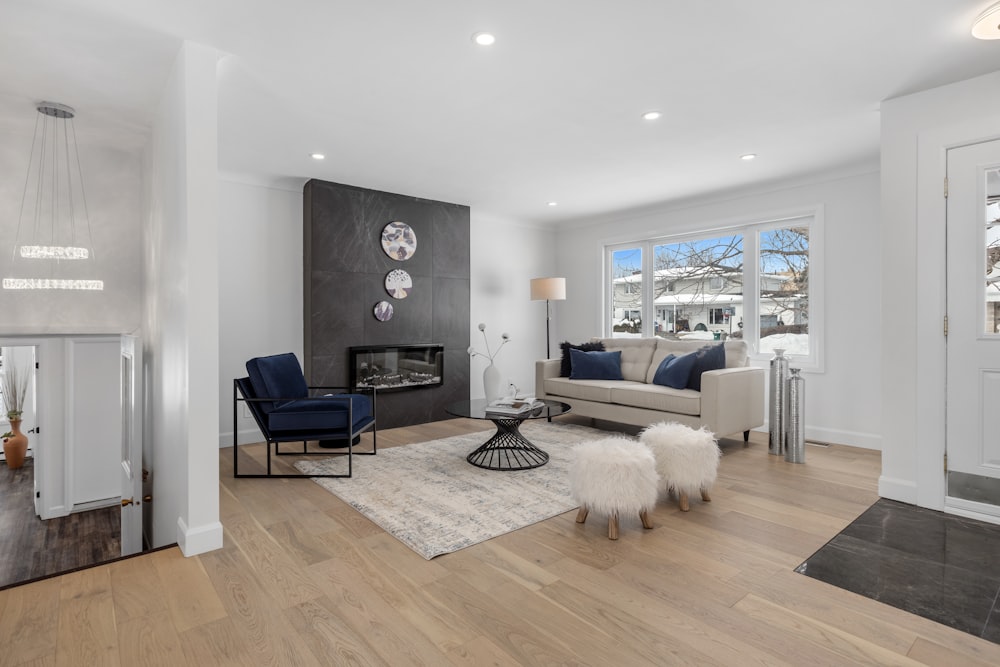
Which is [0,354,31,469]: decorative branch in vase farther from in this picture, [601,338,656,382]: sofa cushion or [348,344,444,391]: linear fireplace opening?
[601,338,656,382]: sofa cushion

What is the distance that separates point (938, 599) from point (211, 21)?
3963 mm

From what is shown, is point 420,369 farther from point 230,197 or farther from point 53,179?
point 53,179

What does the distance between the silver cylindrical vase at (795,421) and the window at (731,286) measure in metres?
0.92

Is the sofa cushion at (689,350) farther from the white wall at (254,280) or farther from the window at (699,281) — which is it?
the white wall at (254,280)

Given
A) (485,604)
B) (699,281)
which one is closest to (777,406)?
(699,281)

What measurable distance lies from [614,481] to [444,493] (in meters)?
1.21

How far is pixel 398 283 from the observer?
5.48 m

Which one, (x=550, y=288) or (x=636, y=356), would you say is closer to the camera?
(x=636, y=356)

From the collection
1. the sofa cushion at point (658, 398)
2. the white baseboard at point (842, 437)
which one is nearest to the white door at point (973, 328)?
the white baseboard at point (842, 437)

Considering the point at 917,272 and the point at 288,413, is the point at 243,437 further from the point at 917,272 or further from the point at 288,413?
the point at 917,272

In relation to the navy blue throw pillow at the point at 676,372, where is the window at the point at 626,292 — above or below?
above

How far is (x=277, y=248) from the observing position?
4.97m

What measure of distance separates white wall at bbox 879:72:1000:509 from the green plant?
652cm

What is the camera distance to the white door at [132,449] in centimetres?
312
